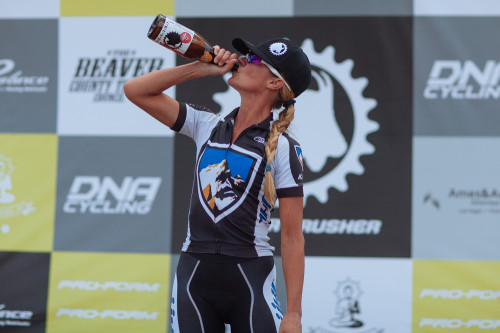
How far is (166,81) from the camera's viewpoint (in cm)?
238

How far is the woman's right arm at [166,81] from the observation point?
235cm

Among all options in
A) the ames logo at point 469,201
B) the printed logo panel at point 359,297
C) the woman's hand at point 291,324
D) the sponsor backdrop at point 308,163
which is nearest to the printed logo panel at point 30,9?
the sponsor backdrop at point 308,163

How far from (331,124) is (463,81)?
2.62ft

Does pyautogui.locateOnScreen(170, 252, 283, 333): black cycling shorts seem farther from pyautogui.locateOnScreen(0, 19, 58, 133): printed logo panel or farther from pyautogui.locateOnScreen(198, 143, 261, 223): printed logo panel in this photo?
pyautogui.locateOnScreen(0, 19, 58, 133): printed logo panel

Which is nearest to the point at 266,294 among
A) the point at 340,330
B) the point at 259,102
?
the point at 259,102

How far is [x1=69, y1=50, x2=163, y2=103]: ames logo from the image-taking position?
406 cm

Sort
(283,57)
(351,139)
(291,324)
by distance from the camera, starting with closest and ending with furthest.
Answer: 1. (291,324)
2. (283,57)
3. (351,139)

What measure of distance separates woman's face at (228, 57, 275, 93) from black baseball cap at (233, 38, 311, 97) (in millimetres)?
47

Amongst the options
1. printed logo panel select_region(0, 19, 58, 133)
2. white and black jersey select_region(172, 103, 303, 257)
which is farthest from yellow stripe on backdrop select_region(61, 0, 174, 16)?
white and black jersey select_region(172, 103, 303, 257)

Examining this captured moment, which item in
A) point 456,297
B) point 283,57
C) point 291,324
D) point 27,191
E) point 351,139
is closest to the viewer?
point 291,324

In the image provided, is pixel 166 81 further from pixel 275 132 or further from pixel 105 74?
pixel 105 74

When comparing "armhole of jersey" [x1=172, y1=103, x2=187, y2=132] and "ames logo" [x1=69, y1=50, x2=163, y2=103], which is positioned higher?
"ames logo" [x1=69, y1=50, x2=163, y2=103]

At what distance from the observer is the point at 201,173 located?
2354mm

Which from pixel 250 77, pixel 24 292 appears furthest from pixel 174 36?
pixel 24 292
